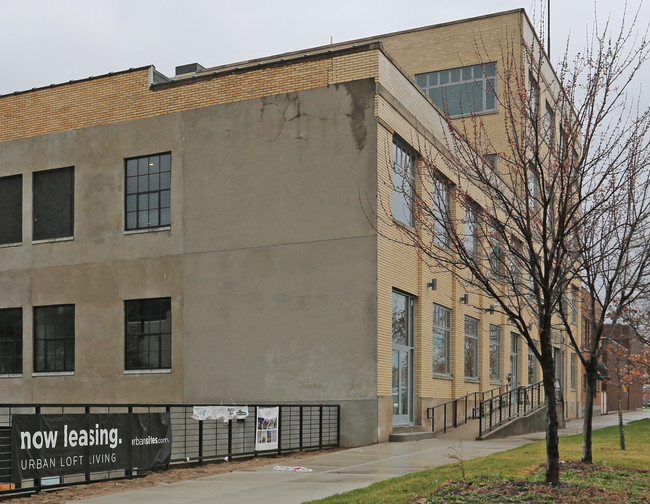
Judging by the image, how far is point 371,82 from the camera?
23.6 meters

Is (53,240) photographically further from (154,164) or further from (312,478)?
(312,478)

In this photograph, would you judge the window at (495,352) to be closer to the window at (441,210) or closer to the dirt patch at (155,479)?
the dirt patch at (155,479)

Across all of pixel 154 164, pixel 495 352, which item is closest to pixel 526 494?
pixel 154 164

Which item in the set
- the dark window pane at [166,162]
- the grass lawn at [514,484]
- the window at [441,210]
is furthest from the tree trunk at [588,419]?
the dark window pane at [166,162]

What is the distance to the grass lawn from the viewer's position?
10.9 meters

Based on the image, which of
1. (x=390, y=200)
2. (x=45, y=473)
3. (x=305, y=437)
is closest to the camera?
(x=45, y=473)

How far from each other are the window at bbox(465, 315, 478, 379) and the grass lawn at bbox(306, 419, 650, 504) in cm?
1469

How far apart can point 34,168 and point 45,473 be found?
18.3m

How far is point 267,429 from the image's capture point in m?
19.4

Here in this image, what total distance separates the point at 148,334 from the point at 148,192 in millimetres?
4578

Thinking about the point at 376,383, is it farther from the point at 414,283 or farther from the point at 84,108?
the point at 84,108

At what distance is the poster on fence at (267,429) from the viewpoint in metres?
19.2

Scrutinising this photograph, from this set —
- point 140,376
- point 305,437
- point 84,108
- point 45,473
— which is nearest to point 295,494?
point 45,473

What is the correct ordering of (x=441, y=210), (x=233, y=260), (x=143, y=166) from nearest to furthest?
(x=441, y=210)
(x=233, y=260)
(x=143, y=166)
